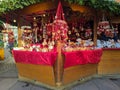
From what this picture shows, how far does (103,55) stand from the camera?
12.0 meters

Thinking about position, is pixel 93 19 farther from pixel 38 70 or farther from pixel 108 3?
pixel 38 70

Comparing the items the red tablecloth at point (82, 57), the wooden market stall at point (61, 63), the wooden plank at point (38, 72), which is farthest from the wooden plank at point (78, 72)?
the wooden plank at point (38, 72)

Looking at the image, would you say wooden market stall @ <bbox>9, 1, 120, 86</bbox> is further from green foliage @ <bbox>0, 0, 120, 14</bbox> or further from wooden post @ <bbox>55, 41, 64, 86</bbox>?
green foliage @ <bbox>0, 0, 120, 14</bbox>

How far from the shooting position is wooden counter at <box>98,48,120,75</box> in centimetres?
1200

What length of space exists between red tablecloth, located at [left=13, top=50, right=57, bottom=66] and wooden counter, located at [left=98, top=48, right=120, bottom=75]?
3281mm

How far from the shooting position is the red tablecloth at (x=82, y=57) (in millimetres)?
9648

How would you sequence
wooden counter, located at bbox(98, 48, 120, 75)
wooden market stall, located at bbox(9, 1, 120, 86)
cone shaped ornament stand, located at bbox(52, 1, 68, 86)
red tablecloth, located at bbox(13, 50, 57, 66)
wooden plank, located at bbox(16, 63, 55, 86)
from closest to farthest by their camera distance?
1. cone shaped ornament stand, located at bbox(52, 1, 68, 86)
2. red tablecloth, located at bbox(13, 50, 57, 66)
3. wooden market stall, located at bbox(9, 1, 120, 86)
4. wooden plank, located at bbox(16, 63, 55, 86)
5. wooden counter, located at bbox(98, 48, 120, 75)

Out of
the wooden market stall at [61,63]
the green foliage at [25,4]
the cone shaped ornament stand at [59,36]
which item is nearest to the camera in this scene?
the cone shaped ornament stand at [59,36]

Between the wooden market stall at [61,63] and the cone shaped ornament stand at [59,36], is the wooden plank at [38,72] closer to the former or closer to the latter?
the wooden market stall at [61,63]

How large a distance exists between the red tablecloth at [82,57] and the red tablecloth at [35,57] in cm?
51

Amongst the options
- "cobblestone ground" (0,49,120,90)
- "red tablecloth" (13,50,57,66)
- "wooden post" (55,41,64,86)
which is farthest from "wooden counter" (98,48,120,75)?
"red tablecloth" (13,50,57,66)

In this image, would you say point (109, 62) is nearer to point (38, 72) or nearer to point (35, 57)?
point (38, 72)

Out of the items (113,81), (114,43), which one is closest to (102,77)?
(113,81)

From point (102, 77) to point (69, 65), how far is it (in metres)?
2.57
